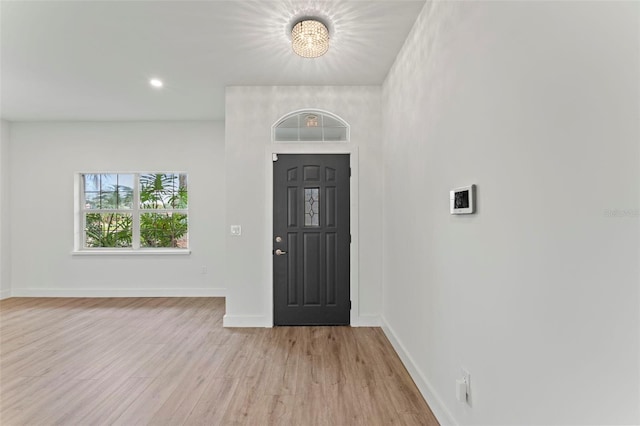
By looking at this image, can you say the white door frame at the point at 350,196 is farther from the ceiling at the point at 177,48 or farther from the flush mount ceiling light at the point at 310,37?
the flush mount ceiling light at the point at 310,37

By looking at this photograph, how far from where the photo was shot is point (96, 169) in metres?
5.32

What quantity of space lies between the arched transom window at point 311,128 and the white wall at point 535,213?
1.71 meters

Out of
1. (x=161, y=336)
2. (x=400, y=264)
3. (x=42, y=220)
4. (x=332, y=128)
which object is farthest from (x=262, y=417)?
(x=42, y=220)

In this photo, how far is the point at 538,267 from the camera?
1.16 m

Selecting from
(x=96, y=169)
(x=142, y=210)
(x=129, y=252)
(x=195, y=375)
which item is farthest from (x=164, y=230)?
(x=195, y=375)

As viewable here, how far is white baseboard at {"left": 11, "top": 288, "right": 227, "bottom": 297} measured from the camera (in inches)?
206

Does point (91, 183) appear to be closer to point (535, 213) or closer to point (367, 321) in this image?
point (367, 321)

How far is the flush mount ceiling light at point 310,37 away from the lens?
97.7 inches

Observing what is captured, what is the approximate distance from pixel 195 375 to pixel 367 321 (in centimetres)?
192

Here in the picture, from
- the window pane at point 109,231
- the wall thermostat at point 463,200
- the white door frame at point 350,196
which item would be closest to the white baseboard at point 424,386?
the white door frame at point 350,196

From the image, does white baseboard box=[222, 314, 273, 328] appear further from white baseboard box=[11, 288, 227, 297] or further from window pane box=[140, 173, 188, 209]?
window pane box=[140, 173, 188, 209]

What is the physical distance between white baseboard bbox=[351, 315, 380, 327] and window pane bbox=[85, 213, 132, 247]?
13.3 ft

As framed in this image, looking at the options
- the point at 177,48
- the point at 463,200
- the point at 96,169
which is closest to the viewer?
the point at 463,200

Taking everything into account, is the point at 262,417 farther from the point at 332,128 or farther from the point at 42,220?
the point at 42,220
